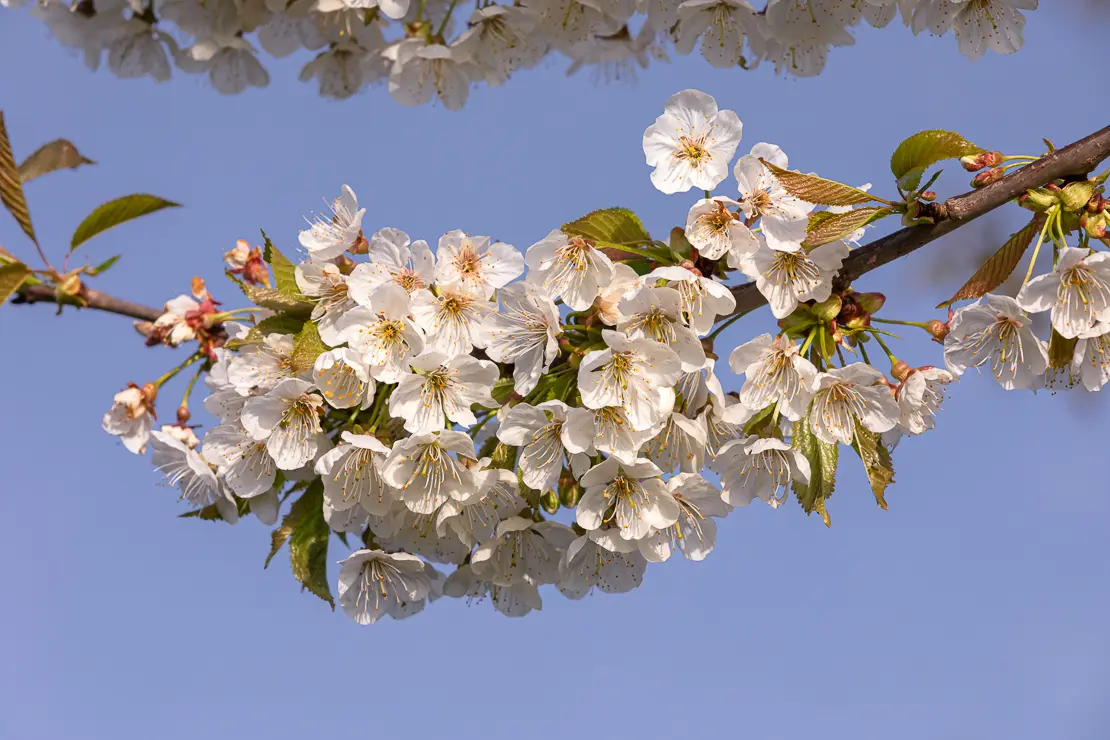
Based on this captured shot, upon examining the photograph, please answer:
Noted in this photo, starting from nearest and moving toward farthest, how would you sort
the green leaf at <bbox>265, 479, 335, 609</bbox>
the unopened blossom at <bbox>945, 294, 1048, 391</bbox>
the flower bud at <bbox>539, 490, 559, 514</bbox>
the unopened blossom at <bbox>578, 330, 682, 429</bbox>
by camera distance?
the unopened blossom at <bbox>578, 330, 682, 429</bbox> → the unopened blossom at <bbox>945, 294, 1048, 391</bbox> → the flower bud at <bbox>539, 490, 559, 514</bbox> → the green leaf at <bbox>265, 479, 335, 609</bbox>

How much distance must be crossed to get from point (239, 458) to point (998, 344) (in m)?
2.51

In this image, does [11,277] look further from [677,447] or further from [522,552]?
[677,447]

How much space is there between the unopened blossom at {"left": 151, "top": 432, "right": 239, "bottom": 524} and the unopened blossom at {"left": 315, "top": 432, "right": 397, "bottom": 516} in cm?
52

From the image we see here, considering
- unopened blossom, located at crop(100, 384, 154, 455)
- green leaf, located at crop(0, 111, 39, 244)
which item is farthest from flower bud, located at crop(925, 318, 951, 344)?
green leaf, located at crop(0, 111, 39, 244)

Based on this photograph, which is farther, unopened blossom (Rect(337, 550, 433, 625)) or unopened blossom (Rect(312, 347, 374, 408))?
unopened blossom (Rect(337, 550, 433, 625))

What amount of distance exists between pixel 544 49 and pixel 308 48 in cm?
138

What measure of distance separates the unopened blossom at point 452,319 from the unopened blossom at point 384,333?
0.04 metres

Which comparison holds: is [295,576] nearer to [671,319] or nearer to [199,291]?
[199,291]

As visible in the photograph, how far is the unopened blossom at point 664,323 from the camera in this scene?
10.0 ft

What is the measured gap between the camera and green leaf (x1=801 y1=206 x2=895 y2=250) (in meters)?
3.10

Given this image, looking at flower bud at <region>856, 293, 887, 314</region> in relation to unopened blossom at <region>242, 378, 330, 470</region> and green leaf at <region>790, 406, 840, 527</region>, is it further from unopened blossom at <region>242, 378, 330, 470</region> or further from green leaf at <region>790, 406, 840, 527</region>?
unopened blossom at <region>242, 378, 330, 470</region>

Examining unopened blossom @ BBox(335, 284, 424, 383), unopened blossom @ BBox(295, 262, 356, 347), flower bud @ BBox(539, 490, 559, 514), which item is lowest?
flower bud @ BBox(539, 490, 559, 514)

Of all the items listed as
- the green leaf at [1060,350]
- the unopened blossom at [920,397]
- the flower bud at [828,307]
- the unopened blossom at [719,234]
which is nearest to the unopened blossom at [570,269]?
the unopened blossom at [719,234]

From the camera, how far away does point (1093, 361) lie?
10.7 ft
